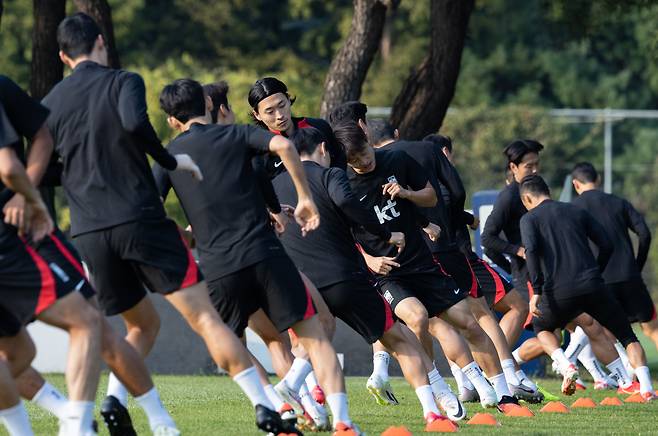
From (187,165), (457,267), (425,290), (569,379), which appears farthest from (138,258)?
(569,379)

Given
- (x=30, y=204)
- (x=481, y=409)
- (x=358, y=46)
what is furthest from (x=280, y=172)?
(x=358, y=46)

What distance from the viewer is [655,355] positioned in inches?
922

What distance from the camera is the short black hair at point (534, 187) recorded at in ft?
40.3

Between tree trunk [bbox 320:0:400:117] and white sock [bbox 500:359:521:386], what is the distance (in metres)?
6.97

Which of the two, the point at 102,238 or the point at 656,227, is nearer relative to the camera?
the point at 102,238

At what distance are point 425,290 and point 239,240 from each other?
2.50 m

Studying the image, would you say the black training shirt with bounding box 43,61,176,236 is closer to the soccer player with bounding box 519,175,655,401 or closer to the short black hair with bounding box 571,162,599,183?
the soccer player with bounding box 519,175,655,401

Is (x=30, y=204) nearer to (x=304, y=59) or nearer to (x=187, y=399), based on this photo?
(x=187, y=399)

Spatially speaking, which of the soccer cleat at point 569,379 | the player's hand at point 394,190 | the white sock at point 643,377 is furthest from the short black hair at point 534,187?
the player's hand at point 394,190

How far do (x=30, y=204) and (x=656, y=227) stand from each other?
144 ft

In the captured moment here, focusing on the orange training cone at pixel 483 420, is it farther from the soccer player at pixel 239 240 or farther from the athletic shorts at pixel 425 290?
the soccer player at pixel 239 240

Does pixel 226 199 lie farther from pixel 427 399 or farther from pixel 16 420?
pixel 427 399

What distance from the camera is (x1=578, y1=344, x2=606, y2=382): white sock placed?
14.4 metres

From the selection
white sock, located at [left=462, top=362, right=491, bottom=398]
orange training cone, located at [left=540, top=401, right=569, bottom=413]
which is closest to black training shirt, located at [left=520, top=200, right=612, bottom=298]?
orange training cone, located at [left=540, top=401, right=569, bottom=413]
